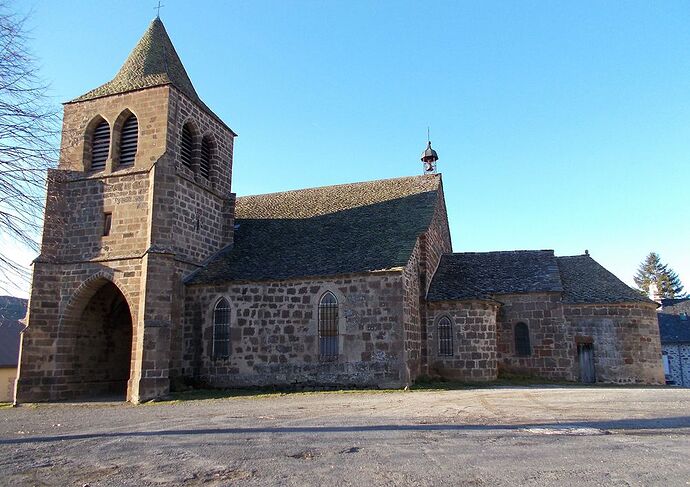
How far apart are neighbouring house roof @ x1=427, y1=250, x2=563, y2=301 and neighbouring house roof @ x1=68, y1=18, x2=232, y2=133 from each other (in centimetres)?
1241

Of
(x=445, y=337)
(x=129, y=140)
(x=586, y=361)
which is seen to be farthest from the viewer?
(x=586, y=361)

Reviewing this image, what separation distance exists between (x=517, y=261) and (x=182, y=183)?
602 inches

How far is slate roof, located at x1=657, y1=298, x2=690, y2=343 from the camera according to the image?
41250 mm

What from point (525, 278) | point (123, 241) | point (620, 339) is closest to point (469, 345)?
point (525, 278)

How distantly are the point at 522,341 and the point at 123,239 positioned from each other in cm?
1658

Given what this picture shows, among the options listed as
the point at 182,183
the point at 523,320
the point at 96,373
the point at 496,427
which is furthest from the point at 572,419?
the point at 96,373

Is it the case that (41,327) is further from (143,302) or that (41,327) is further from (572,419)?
(572,419)

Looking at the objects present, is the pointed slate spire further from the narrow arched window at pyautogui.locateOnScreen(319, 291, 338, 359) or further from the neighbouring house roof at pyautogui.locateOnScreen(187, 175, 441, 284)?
the narrow arched window at pyautogui.locateOnScreen(319, 291, 338, 359)

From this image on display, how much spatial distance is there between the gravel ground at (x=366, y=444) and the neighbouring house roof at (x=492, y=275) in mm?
7817

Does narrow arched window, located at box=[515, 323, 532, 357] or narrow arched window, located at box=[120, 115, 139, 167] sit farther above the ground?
narrow arched window, located at box=[120, 115, 139, 167]

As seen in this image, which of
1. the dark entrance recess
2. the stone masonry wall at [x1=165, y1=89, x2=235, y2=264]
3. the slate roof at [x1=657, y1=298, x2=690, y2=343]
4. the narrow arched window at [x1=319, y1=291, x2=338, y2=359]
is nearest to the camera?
the narrow arched window at [x1=319, y1=291, x2=338, y2=359]

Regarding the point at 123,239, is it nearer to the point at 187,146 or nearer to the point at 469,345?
the point at 187,146

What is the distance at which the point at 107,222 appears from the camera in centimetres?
2169

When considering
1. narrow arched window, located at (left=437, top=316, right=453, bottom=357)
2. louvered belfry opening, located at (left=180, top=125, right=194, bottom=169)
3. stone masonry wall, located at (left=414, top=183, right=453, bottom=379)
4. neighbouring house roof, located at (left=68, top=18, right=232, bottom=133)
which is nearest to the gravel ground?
stone masonry wall, located at (left=414, top=183, right=453, bottom=379)
